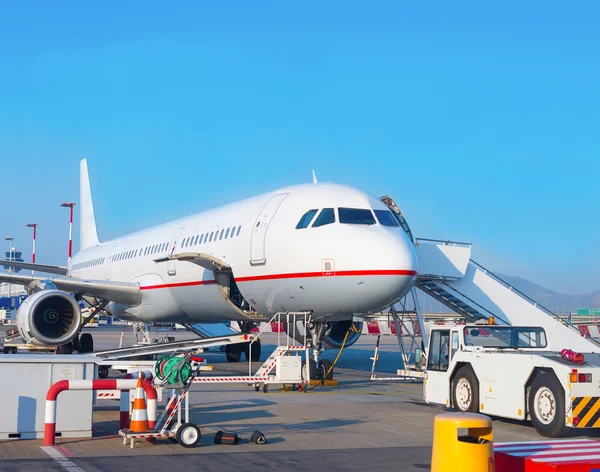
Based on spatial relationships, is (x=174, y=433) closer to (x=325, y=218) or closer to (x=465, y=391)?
(x=465, y=391)

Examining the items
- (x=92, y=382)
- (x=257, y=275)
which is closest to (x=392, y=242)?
(x=257, y=275)

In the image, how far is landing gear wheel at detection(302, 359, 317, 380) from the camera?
52.2 ft

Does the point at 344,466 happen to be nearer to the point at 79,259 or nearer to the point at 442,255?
the point at 442,255

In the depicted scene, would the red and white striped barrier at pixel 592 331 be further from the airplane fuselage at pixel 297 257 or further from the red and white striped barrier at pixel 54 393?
the red and white striped barrier at pixel 54 393

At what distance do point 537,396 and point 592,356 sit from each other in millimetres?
1311

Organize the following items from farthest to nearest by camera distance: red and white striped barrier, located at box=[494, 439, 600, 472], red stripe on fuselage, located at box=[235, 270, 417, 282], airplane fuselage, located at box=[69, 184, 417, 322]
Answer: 1. airplane fuselage, located at box=[69, 184, 417, 322]
2. red stripe on fuselage, located at box=[235, 270, 417, 282]
3. red and white striped barrier, located at box=[494, 439, 600, 472]

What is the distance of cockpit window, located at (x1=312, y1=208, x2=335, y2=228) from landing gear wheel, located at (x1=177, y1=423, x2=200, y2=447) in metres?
7.45

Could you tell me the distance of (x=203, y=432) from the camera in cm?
1015

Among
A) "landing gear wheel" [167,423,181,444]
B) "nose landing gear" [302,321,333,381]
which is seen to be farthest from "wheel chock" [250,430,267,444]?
"nose landing gear" [302,321,333,381]

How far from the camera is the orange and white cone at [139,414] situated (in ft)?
29.5

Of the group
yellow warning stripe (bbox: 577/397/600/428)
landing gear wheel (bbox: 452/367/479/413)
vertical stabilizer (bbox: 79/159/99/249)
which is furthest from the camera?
vertical stabilizer (bbox: 79/159/99/249)

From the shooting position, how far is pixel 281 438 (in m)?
9.72

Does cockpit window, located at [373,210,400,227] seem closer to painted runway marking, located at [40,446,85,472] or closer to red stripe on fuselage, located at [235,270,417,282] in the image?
red stripe on fuselage, located at [235,270,417,282]

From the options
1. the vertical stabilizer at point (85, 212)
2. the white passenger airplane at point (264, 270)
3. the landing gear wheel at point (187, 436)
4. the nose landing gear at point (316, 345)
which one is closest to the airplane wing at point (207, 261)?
the white passenger airplane at point (264, 270)
